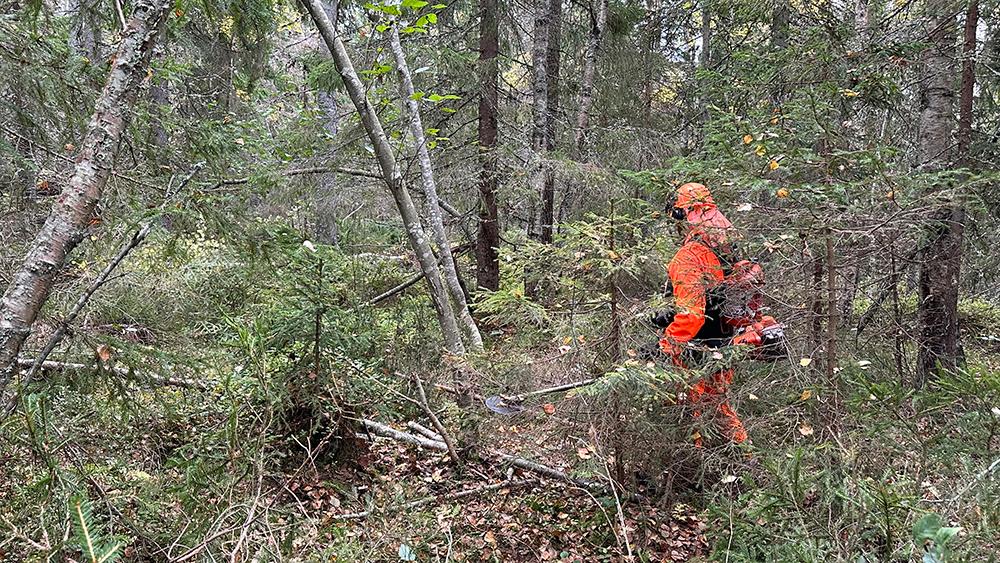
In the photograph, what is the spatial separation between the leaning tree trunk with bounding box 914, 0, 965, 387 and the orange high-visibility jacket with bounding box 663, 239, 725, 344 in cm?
349

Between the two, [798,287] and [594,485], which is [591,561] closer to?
[594,485]

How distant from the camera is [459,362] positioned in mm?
4922

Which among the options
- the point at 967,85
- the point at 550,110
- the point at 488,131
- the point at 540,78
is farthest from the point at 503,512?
the point at 550,110

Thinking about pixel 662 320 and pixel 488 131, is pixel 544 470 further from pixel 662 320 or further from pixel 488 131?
pixel 488 131

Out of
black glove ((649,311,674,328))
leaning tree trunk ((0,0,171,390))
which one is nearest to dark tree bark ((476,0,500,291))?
black glove ((649,311,674,328))

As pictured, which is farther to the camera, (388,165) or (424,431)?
(424,431)

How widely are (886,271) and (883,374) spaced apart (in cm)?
79

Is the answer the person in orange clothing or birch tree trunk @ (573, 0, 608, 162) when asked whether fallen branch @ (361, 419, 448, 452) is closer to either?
the person in orange clothing

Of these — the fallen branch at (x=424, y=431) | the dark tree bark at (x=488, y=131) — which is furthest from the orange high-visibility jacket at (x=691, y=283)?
the dark tree bark at (x=488, y=131)

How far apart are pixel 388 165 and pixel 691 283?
280 cm

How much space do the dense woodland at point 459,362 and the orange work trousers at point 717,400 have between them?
10cm

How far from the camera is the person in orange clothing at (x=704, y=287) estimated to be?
393cm

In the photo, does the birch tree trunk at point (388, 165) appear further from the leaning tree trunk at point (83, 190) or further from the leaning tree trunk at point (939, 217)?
the leaning tree trunk at point (939, 217)

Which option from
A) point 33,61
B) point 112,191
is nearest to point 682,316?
point 112,191
